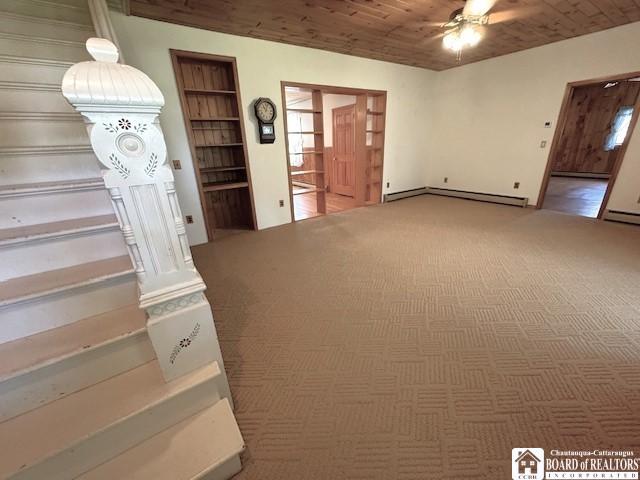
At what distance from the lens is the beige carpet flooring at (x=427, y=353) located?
1132mm

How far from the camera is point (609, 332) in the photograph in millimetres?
1713

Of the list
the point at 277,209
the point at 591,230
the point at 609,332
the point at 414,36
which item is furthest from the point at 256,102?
the point at 591,230

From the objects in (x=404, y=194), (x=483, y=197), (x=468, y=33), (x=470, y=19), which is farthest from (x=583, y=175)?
(x=470, y=19)

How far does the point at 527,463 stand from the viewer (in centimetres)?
106

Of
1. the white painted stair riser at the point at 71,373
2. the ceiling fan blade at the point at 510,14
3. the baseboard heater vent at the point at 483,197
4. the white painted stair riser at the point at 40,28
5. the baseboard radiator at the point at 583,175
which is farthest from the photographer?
the baseboard radiator at the point at 583,175

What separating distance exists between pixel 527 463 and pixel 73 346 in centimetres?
187

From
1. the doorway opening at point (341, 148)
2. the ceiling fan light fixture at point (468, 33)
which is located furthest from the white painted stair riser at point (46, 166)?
the ceiling fan light fixture at point (468, 33)

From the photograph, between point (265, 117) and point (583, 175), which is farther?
point (583, 175)

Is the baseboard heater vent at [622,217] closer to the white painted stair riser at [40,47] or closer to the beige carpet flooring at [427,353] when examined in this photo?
the beige carpet flooring at [427,353]

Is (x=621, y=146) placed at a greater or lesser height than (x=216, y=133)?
lesser

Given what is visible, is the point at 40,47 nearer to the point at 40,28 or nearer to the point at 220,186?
the point at 40,28

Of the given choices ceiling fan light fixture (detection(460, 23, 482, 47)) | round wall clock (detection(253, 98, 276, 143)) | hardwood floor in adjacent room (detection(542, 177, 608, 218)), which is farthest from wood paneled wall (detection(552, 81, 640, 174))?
round wall clock (detection(253, 98, 276, 143))

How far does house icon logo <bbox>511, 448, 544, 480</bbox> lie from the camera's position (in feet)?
3.37

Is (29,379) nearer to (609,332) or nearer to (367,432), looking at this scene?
(367,432)
